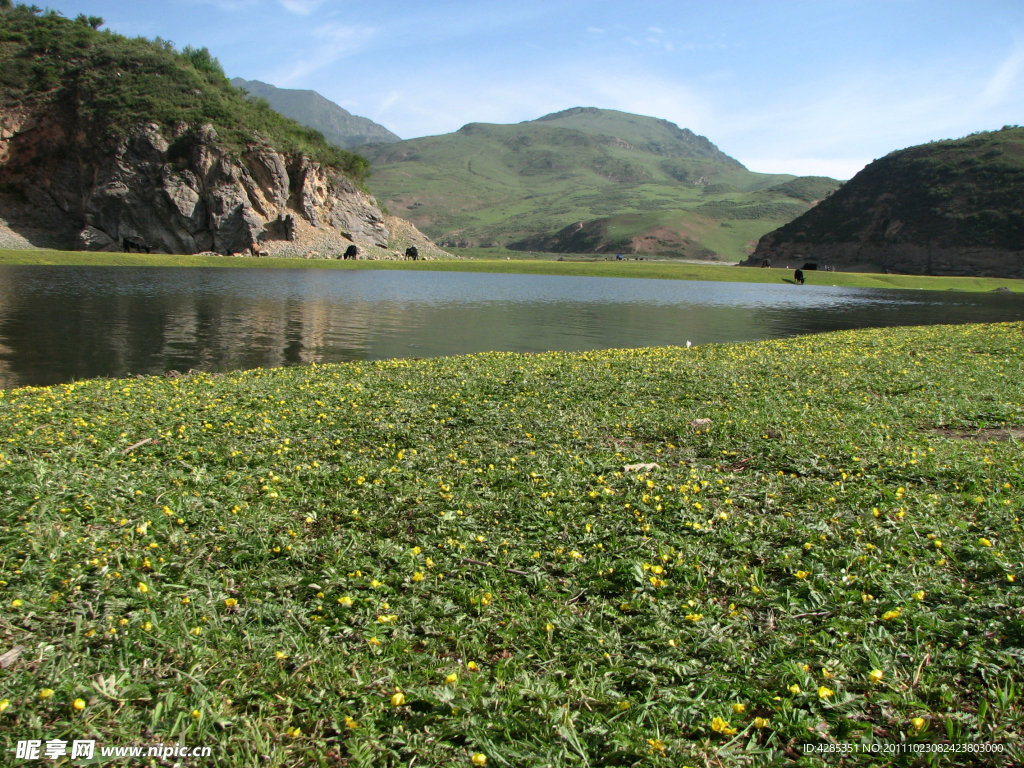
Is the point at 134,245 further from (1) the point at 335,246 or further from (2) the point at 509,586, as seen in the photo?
(2) the point at 509,586

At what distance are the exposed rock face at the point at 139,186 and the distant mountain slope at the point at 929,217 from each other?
110737mm

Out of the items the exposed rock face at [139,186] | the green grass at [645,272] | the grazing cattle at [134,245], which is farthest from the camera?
the exposed rock face at [139,186]

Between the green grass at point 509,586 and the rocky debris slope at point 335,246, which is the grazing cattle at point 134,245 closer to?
the rocky debris slope at point 335,246

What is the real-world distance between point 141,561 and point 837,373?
15969 mm

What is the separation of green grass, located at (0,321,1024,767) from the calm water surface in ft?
41.3

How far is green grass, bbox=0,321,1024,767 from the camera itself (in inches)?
154

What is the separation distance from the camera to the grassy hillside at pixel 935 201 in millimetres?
109625

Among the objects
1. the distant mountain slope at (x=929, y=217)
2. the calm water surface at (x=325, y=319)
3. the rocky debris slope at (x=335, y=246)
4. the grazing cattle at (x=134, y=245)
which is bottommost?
the calm water surface at (x=325, y=319)

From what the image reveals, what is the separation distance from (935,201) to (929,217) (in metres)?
4.66

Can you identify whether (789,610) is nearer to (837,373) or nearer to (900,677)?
(900,677)

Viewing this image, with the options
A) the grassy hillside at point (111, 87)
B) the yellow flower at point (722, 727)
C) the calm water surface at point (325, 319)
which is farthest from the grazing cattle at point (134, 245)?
the yellow flower at point (722, 727)

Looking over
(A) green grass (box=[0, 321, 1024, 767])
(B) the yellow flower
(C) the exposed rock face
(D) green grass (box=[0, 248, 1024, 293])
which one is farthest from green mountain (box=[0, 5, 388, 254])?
(B) the yellow flower

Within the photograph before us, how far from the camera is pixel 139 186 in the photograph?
90.1m

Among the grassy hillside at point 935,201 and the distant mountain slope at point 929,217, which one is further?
the grassy hillside at point 935,201
